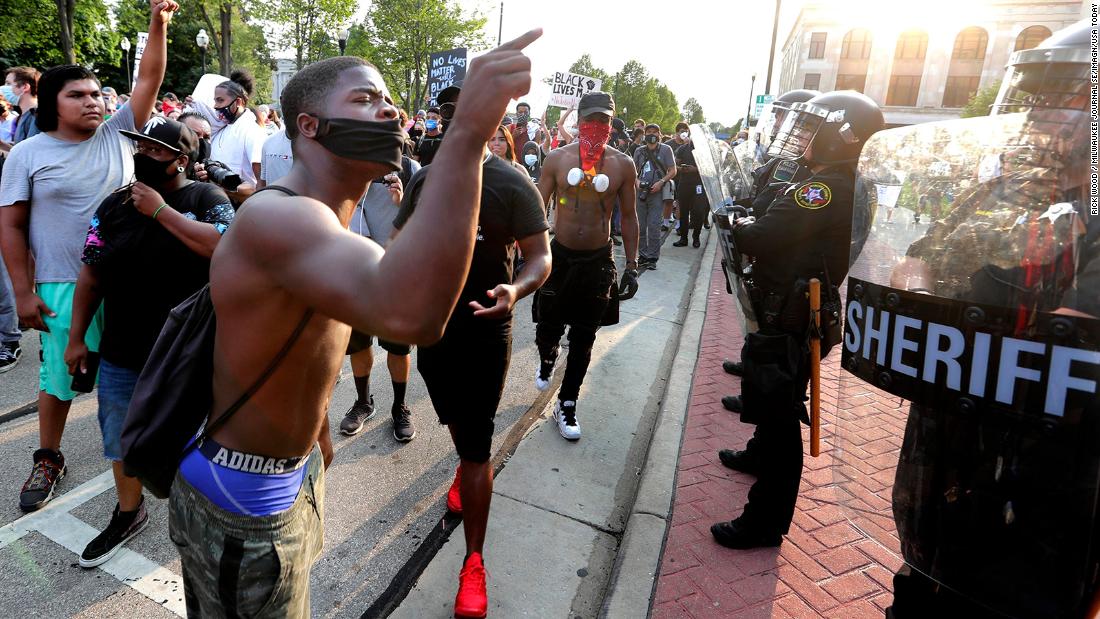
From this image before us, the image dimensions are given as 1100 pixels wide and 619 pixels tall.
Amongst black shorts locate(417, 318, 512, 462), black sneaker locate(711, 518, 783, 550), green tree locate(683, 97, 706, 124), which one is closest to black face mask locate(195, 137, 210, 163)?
black shorts locate(417, 318, 512, 462)

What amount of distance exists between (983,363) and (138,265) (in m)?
3.04

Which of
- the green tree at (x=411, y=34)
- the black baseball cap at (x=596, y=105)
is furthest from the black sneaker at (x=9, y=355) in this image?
the green tree at (x=411, y=34)

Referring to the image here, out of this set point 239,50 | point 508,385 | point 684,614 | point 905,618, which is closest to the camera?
→ point 905,618

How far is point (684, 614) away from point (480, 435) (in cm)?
115

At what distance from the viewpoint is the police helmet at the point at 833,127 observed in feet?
9.85

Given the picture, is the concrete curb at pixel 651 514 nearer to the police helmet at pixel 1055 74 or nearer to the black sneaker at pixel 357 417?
the black sneaker at pixel 357 417

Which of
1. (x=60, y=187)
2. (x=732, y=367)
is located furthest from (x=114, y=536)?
(x=732, y=367)

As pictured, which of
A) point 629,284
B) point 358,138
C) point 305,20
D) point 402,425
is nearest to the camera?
point 358,138

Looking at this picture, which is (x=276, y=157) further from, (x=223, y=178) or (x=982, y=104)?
(x=982, y=104)

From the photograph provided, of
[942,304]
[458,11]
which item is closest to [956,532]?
[942,304]

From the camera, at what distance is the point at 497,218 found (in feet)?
9.45

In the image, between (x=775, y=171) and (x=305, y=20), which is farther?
(x=305, y=20)

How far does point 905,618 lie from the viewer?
5.09 ft

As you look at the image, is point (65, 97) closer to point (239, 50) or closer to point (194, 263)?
point (194, 263)
